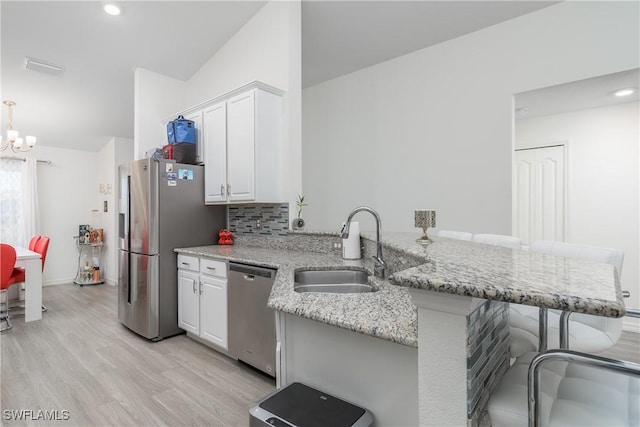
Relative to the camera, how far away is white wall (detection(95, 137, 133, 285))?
5652 millimetres

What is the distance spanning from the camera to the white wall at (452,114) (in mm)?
2613

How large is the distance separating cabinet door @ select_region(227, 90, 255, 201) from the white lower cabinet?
0.72 meters

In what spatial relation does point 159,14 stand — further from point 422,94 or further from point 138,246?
point 422,94

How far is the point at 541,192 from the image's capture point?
3842 millimetres

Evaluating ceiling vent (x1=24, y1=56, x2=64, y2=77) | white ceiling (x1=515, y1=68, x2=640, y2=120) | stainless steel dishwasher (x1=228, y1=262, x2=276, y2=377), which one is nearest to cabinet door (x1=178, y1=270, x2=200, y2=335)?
stainless steel dishwasher (x1=228, y1=262, x2=276, y2=377)

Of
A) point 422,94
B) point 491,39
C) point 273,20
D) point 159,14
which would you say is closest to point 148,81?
point 159,14

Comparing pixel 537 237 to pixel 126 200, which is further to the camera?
pixel 537 237

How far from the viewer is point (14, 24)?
3088 millimetres

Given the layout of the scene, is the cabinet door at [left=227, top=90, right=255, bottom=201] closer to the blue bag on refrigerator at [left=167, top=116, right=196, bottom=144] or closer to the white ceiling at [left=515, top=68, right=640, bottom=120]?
the blue bag on refrigerator at [left=167, top=116, right=196, bottom=144]

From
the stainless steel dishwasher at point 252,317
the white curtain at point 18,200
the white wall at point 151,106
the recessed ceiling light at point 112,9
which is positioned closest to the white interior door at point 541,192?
the stainless steel dishwasher at point 252,317

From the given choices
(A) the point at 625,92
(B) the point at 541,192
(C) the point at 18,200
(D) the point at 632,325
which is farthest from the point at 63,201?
(D) the point at 632,325

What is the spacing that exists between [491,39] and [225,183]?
116 inches

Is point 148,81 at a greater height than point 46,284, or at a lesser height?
greater

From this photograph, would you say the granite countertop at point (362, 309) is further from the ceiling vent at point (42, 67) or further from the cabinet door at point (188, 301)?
the ceiling vent at point (42, 67)
